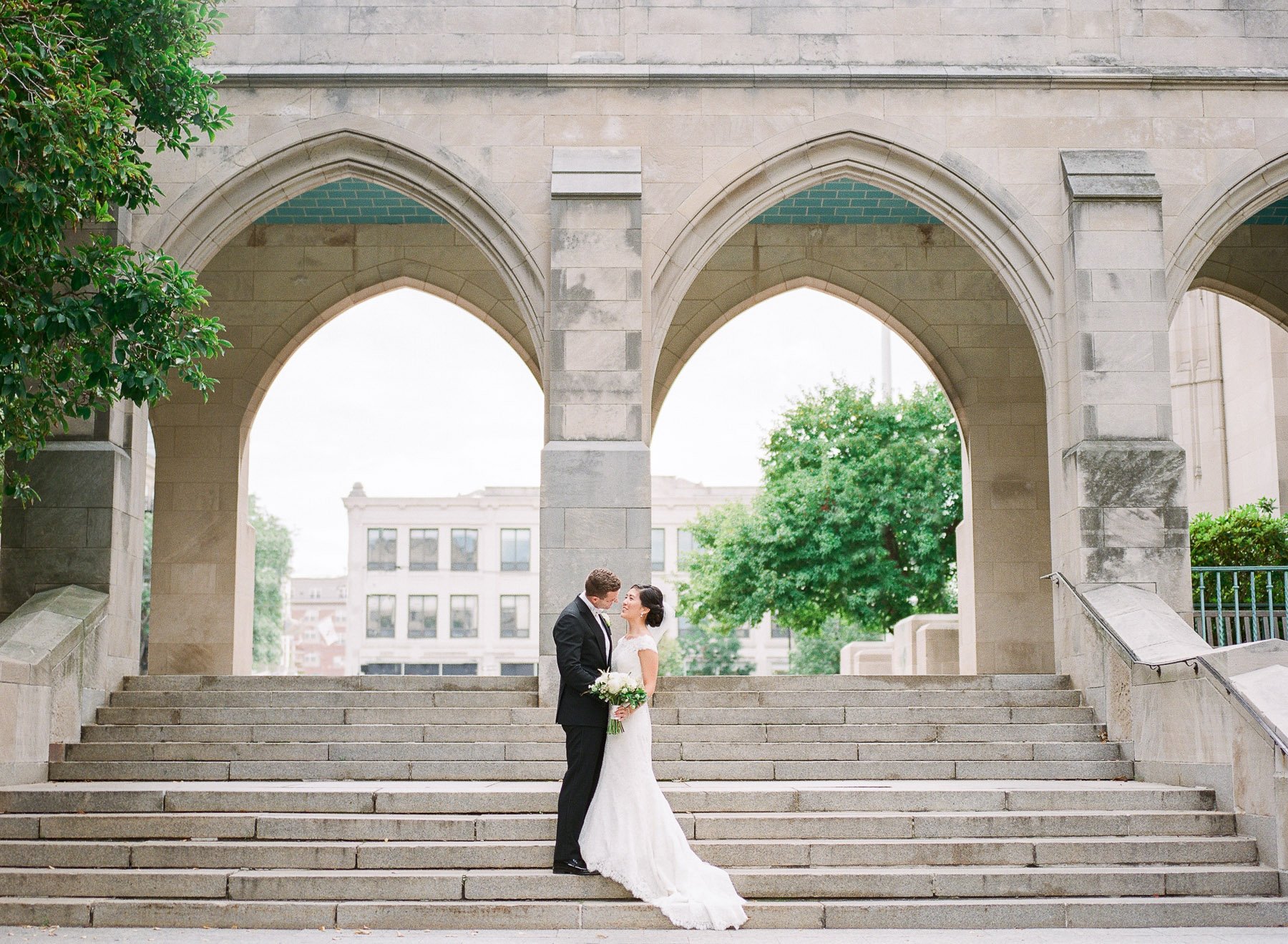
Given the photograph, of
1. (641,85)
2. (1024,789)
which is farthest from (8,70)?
(1024,789)

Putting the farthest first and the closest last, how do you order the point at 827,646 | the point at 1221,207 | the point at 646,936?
1. the point at 827,646
2. the point at 1221,207
3. the point at 646,936

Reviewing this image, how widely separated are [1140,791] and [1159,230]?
5.50 meters

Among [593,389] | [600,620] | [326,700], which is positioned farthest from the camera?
[593,389]

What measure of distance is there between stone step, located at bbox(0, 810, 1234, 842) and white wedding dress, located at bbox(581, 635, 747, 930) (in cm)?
67

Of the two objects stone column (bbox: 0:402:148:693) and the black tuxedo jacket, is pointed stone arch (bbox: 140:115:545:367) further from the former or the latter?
the black tuxedo jacket

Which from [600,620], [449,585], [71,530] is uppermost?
[449,585]

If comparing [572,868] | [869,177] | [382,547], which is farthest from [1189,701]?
[382,547]

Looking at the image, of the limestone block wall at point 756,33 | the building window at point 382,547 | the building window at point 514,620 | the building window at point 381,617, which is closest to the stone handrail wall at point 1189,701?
the limestone block wall at point 756,33

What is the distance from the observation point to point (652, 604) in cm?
762

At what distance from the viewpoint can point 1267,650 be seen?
351 inches

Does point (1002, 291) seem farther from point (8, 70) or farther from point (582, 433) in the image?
point (8, 70)

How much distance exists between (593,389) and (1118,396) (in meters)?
4.58

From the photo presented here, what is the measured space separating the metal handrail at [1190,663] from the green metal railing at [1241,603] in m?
1.31

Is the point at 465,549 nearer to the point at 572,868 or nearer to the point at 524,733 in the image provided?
the point at 524,733
